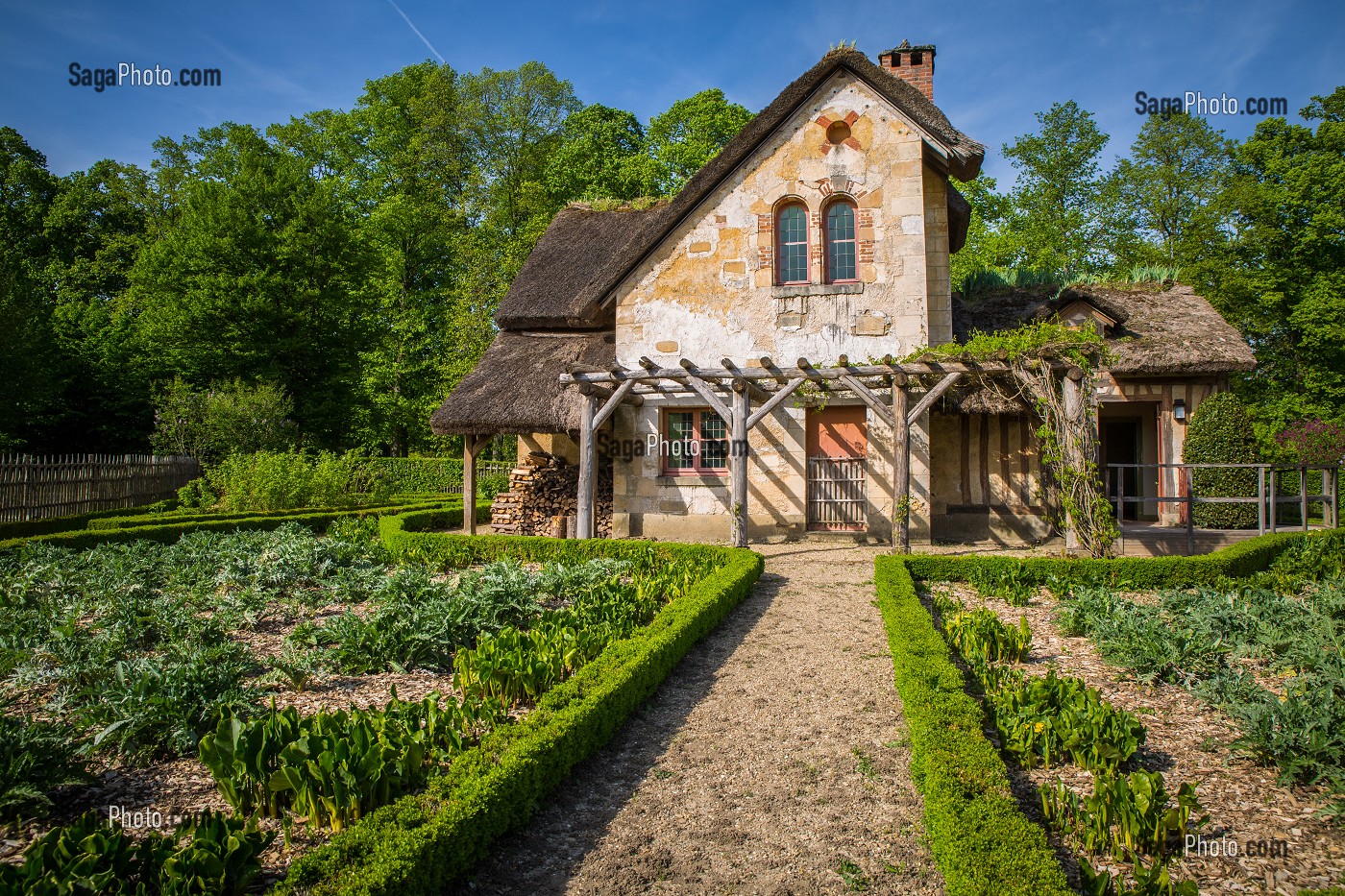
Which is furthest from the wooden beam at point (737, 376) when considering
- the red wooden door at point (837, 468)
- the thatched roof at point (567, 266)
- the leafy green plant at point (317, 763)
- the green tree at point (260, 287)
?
the green tree at point (260, 287)

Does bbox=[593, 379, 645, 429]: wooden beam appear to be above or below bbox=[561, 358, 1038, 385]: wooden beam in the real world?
below

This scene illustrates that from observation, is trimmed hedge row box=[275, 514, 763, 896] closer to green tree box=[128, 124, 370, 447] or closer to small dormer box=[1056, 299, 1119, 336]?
small dormer box=[1056, 299, 1119, 336]

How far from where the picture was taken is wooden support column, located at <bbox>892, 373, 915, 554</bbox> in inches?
443

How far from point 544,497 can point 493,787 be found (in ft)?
38.1

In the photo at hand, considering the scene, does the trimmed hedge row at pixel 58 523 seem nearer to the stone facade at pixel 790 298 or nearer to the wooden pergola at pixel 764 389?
the wooden pergola at pixel 764 389

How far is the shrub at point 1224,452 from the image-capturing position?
45.8 ft

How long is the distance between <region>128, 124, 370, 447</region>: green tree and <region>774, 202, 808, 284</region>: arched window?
62.9ft

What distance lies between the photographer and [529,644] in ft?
18.2

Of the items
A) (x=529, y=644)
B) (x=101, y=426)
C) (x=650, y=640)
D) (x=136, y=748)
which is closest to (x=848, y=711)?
(x=650, y=640)

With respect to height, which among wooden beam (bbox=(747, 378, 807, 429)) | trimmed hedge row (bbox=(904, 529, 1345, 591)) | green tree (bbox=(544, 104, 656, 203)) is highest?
green tree (bbox=(544, 104, 656, 203))

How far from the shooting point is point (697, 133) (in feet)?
90.5

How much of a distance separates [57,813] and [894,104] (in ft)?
43.9

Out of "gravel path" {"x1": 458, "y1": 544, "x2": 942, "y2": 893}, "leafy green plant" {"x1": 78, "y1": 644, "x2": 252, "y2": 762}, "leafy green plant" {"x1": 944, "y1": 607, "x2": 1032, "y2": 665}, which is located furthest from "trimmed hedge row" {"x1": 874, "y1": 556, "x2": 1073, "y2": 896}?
"leafy green plant" {"x1": 78, "y1": 644, "x2": 252, "y2": 762}

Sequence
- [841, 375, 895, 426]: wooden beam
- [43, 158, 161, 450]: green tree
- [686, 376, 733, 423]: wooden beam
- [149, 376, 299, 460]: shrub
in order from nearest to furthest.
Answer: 1. [841, 375, 895, 426]: wooden beam
2. [686, 376, 733, 423]: wooden beam
3. [149, 376, 299, 460]: shrub
4. [43, 158, 161, 450]: green tree
